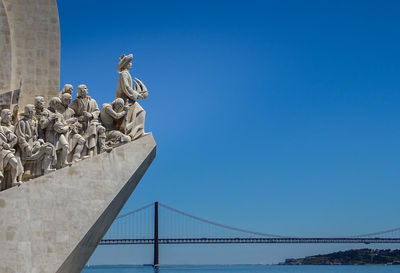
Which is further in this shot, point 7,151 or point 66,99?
point 66,99

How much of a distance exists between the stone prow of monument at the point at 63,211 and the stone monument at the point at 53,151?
0.05 feet

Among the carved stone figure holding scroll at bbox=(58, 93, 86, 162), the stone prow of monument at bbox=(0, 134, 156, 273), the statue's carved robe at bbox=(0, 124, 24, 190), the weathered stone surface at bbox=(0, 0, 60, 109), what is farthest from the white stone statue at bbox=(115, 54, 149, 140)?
the statue's carved robe at bbox=(0, 124, 24, 190)

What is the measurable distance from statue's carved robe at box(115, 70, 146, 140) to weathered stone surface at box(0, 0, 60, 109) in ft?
3.74

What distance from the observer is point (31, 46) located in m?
11.0

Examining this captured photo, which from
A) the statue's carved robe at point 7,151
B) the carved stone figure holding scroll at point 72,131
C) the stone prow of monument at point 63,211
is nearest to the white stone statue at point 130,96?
the stone prow of monument at point 63,211

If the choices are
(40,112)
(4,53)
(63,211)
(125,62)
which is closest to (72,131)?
(40,112)

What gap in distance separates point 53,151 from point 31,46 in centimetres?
224

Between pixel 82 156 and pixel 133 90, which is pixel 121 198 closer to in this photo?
pixel 82 156

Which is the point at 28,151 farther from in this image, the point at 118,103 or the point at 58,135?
the point at 118,103

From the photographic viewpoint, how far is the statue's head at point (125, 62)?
11.1 metres

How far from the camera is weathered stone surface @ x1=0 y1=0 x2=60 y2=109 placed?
1080 cm

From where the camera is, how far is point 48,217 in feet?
31.3

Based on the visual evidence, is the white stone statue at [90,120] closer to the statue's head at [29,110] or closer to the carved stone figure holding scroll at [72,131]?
the carved stone figure holding scroll at [72,131]

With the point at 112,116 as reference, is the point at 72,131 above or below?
below
